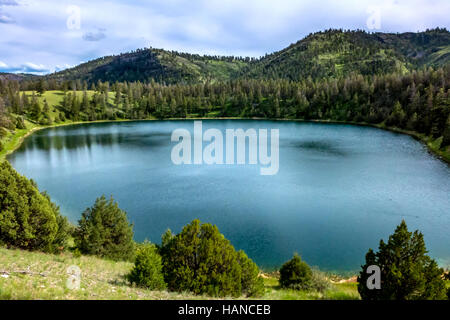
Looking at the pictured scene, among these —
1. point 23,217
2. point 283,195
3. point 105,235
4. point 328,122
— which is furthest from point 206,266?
point 328,122

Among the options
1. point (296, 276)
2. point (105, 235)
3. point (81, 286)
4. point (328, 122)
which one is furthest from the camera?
point (328, 122)

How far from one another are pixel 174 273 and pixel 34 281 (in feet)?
23.7

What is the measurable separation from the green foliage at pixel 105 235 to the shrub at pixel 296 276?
1307 cm

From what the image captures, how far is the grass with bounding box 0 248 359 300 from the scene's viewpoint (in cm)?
1245

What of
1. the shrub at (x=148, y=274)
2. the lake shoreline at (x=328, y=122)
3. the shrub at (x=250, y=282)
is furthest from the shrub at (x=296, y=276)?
the lake shoreline at (x=328, y=122)

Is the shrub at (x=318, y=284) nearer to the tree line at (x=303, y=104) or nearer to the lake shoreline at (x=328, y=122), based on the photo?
the lake shoreline at (x=328, y=122)

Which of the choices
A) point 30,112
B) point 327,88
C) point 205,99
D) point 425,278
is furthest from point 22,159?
point 327,88

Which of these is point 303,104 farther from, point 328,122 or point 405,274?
point 405,274

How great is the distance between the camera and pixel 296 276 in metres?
21.4

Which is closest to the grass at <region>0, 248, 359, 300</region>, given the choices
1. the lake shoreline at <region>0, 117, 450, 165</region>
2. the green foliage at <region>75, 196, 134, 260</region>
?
the green foliage at <region>75, 196, 134, 260</region>

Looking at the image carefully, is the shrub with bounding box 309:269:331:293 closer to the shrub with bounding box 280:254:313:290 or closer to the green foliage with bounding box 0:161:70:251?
the shrub with bounding box 280:254:313:290

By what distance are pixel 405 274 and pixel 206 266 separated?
453 inches

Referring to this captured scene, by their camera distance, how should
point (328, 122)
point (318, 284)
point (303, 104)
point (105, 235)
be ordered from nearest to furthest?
1. point (318, 284)
2. point (105, 235)
3. point (328, 122)
4. point (303, 104)

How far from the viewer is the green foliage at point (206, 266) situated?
1738cm
